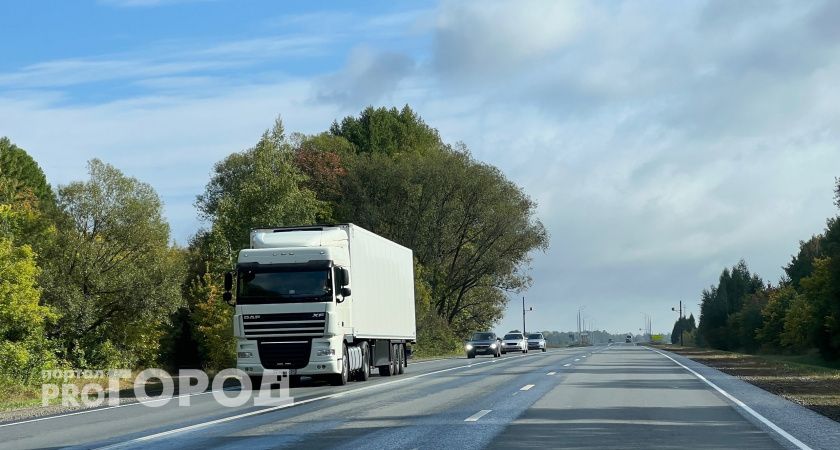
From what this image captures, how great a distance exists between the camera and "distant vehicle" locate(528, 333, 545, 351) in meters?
88.6

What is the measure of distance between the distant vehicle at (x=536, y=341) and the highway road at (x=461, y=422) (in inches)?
2485

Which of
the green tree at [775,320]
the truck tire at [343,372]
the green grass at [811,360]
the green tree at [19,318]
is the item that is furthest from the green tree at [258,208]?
the green tree at [775,320]

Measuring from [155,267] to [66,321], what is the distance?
537cm

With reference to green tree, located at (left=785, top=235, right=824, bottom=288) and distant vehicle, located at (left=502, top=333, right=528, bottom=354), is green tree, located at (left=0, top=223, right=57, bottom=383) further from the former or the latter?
green tree, located at (left=785, top=235, right=824, bottom=288)

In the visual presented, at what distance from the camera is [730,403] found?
21031mm

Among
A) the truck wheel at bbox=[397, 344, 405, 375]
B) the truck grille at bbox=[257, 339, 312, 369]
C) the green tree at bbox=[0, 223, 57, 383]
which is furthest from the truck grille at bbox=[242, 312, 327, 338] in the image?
the green tree at bbox=[0, 223, 57, 383]

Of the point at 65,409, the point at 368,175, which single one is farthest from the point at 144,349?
the point at 65,409

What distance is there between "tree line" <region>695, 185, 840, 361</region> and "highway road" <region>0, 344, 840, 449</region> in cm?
4602

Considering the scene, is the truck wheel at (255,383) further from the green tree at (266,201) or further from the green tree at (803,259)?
the green tree at (803,259)

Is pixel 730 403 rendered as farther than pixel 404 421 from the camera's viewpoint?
Yes

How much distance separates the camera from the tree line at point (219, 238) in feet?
144

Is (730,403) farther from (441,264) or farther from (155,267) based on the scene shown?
(441,264)

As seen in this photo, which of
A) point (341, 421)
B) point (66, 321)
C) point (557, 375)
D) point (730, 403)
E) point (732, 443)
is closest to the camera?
point (732, 443)

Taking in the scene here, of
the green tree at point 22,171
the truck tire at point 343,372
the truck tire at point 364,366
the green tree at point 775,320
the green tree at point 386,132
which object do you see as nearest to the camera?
the truck tire at point 343,372
